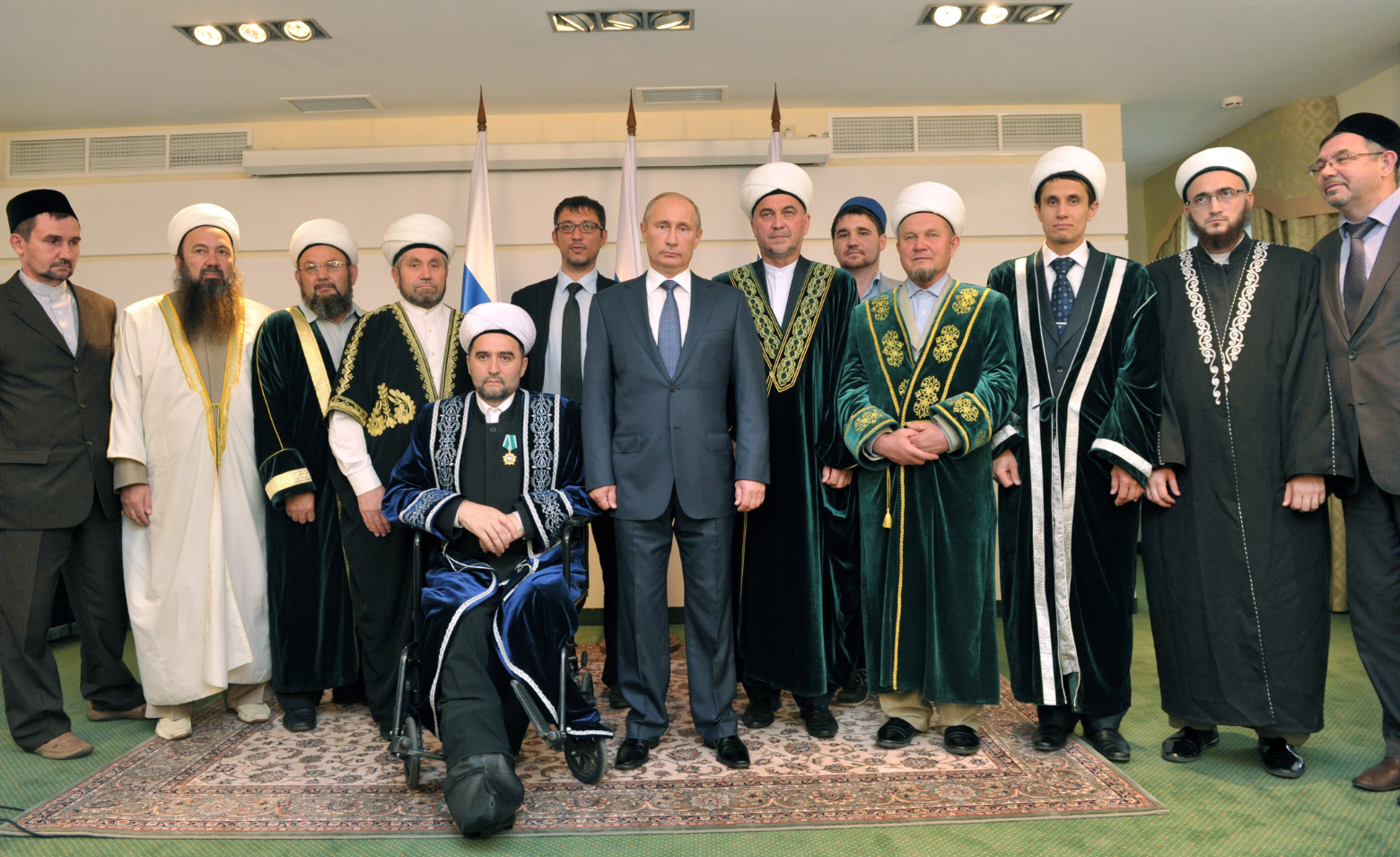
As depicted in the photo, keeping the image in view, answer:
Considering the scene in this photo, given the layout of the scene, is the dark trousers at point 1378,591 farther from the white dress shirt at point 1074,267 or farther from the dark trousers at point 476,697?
the dark trousers at point 476,697

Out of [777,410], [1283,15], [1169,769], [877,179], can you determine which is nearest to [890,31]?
[877,179]

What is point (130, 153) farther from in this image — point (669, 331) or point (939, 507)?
point (939, 507)

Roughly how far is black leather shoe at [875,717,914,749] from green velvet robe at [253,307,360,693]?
1.94m

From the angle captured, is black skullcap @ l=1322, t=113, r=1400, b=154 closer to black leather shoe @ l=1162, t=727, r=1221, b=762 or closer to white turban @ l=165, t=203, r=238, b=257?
black leather shoe @ l=1162, t=727, r=1221, b=762

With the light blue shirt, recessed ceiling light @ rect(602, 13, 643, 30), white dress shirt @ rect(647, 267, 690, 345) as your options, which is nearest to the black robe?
the light blue shirt

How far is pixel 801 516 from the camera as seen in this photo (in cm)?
311

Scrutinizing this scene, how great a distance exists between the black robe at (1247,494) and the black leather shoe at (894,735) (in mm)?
813

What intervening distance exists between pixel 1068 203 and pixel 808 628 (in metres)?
1.63

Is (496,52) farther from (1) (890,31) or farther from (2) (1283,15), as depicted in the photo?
(2) (1283,15)

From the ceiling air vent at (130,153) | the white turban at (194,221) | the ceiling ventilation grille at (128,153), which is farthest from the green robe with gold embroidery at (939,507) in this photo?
the ceiling air vent at (130,153)

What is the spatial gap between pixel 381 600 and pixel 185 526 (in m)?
0.79

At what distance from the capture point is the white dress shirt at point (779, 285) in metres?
3.18

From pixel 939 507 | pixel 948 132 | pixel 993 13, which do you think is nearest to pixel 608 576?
pixel 939 507

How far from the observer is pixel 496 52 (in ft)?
15.1
